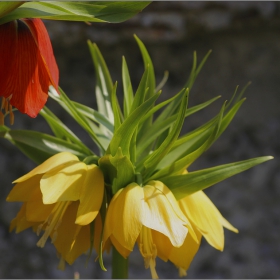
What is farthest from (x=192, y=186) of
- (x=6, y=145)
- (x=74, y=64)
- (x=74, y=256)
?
(x=6, y=145)

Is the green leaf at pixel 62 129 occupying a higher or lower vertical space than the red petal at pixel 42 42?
lower

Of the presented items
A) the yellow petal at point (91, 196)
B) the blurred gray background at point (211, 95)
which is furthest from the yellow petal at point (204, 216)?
the blurred gray background at point (211, 95)

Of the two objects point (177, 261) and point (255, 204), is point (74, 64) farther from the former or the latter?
point (177, 261)

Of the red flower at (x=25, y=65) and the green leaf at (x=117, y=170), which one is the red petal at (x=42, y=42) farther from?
the green leaf at (x=117, y=170)

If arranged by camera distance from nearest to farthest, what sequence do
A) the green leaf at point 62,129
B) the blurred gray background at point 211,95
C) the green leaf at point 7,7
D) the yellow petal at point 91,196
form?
1. the green leaf at point 7,7
2. the yellow petal at point 91,196
3. the green leaf at point 62,129
4. the blurred gray background at point 211,95

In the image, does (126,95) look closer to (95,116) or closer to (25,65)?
(95,116)

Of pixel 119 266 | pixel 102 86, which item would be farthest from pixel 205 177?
pixel 102 86

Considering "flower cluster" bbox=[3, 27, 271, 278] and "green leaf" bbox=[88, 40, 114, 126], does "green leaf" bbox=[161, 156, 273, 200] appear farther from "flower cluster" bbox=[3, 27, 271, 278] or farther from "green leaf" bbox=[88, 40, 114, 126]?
"green leaf" bbox=[88, 40, 114, 126]

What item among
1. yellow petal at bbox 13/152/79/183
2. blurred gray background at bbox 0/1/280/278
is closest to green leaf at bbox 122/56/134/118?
yellow petal at bbox 13/152/79/183
